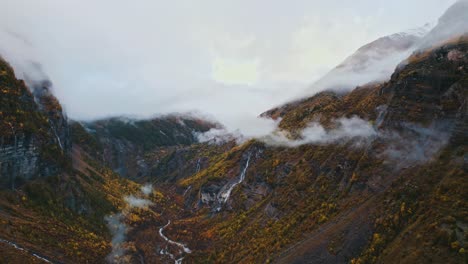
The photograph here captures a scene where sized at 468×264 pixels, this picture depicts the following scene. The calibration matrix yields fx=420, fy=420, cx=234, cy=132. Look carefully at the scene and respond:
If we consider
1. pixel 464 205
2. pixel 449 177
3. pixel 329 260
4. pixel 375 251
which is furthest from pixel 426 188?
pixel 329 260

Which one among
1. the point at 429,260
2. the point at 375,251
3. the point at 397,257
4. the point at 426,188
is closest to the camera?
the point at 429,260

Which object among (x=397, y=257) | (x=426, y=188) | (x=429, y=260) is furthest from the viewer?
(x=426, y=188)

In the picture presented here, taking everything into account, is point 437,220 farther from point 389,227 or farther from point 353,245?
point 353,245

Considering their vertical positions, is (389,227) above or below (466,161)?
below

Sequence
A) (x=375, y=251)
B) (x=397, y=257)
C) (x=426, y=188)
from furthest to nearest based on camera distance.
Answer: (x=426, y=188) → (x=375, y=251) → (x=397, y=257)

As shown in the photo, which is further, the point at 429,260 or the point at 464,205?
the point at 464,205

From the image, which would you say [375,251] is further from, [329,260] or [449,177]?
[449,177]

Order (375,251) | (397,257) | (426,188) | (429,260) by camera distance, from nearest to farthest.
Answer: (429,260), (397,257), (375,251), (426,188)

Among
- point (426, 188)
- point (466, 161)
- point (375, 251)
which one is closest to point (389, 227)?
point (375, 251)

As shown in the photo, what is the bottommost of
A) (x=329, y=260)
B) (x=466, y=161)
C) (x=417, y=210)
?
(x=329, y=260)
